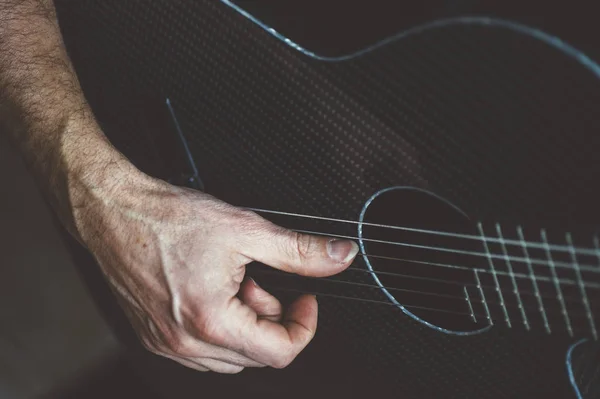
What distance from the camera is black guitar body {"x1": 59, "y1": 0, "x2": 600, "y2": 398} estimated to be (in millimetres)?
690

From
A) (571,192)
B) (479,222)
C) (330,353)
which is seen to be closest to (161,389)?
(330,353)

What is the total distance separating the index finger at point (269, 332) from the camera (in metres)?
0.87

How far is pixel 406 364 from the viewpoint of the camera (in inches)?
38.3

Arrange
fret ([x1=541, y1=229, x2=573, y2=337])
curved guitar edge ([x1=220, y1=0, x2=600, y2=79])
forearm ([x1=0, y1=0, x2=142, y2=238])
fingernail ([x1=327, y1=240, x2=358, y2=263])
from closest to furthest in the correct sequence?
curved guitar edge ([x1=220, y1=0, x2=600, y2=79]) → fret ([x1=541, y1=229, x2=573, y2=337]) → fingernail ([x1=327, y1=240, x2=358, y2=263]) → forearm ([x1=0, y1=0, x2=142, y2=238])

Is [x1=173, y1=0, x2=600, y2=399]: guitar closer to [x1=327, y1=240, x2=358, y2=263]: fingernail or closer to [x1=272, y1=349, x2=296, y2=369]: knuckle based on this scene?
[x1=327, y1=240, x2=358, y2=263]: fingernail

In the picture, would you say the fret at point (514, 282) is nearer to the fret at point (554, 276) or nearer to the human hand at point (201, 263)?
the fret at point (554, 276)

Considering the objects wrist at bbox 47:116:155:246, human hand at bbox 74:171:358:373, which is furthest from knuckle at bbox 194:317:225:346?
wrist at bbox 47:116:155:246

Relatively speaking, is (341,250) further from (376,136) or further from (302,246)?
(376,136)

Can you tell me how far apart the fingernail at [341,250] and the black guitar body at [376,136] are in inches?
2.3

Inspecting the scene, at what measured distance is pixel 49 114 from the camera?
1023 mm

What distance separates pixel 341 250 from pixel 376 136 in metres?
0.16

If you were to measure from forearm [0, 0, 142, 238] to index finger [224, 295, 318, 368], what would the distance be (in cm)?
28

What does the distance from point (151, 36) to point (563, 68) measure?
0.61 m

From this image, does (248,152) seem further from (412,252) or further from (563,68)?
(563,68)
